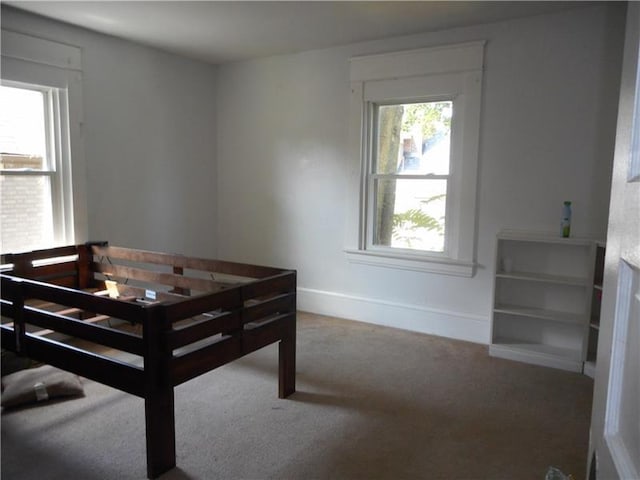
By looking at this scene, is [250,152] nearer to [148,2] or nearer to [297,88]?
[297,88]

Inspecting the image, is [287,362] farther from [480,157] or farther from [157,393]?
[480,157]

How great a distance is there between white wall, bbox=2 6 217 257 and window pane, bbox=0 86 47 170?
32 centimetres

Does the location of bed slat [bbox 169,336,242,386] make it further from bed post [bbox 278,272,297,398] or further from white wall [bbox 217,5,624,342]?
white wall [bbox 217,5,624,342]

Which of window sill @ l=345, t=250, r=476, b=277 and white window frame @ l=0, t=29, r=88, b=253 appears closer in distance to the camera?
white window frame @ l=0, t=29, r=88, b=253

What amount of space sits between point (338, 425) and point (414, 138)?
246 centimetres

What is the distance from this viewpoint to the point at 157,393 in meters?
2.00

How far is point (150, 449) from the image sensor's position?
201cm

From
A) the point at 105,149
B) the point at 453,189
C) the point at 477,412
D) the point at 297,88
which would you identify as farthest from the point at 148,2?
the point at 477,412

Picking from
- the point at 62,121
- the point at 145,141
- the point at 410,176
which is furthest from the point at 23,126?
the point at 410,176

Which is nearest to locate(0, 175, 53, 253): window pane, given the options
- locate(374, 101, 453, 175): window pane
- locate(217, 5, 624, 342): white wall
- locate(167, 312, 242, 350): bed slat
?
locate(217, 5, 624, 342): white wall

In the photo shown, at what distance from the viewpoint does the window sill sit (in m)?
3.74

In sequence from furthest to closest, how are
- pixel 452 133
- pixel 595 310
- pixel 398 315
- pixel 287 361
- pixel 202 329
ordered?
1. pixel 398 315
2. pixel 452 133
3. pixel 595 310
4. pixel 287 361
5. pixel 202 329

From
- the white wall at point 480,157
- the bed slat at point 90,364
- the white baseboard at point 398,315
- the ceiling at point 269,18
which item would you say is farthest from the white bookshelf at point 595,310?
the bed slat at point 90,364

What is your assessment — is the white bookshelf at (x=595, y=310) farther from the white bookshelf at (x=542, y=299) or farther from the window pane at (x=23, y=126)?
the window pane at (x=23, y=126)
